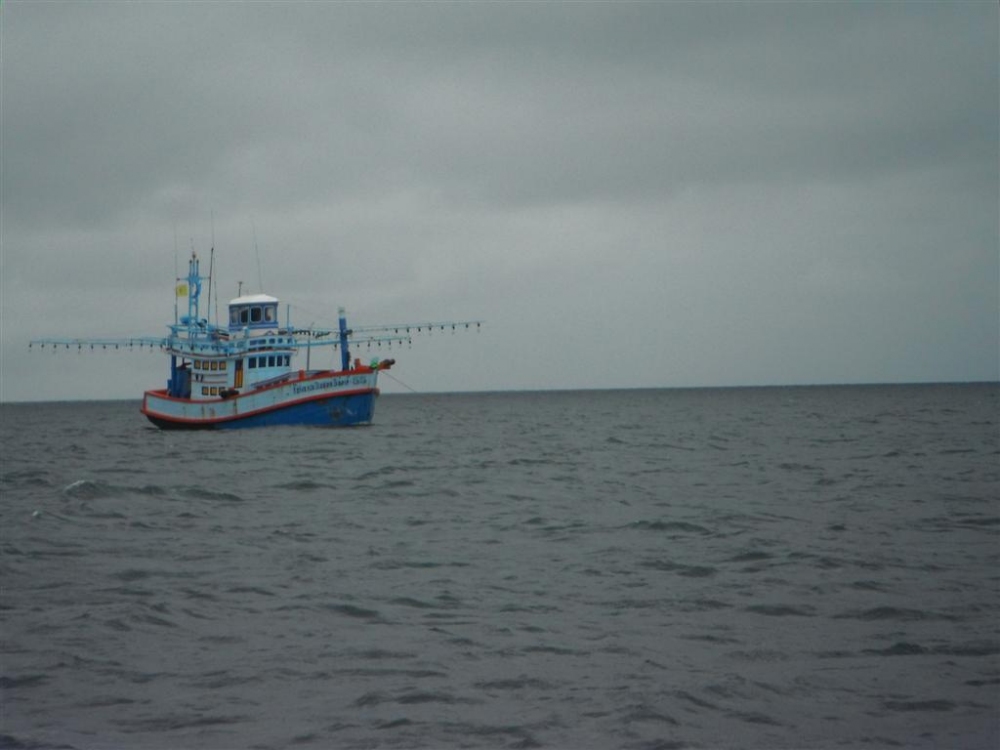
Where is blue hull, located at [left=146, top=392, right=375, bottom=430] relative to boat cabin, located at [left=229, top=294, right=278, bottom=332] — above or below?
below

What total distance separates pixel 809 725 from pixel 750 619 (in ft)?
11.6

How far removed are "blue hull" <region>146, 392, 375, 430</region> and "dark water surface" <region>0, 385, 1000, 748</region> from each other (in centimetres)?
3071

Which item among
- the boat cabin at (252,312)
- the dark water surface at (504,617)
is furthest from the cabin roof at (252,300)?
the dark water surface at (504,617)

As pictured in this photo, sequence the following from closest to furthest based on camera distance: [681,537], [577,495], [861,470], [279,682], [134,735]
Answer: [134,735] < [279,682] < [681,537] < [577,495] < [861,470]

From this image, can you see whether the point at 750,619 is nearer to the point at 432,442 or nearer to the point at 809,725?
the point at 809,725

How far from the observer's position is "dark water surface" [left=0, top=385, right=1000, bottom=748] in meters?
8.92

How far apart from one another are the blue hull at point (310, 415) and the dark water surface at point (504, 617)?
30710 mm

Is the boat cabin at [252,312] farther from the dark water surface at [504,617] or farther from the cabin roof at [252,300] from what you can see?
the dark water surface at [504,617]

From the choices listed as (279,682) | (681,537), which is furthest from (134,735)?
(681,537)

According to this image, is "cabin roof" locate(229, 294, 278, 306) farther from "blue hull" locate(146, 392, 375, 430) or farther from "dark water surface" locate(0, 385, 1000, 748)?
"dark water surface" locate(0, 385, 1000, 748)

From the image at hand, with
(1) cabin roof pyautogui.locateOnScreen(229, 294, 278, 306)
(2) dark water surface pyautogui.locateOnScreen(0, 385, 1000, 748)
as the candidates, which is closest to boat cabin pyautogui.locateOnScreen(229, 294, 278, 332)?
(1) cabin roof pyautogui.locateOnScreen(229, 294, 278, 306)

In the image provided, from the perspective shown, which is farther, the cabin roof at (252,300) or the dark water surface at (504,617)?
the cabin roof at (252,300)

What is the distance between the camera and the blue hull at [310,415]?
192 ft

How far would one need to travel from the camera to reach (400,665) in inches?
413
